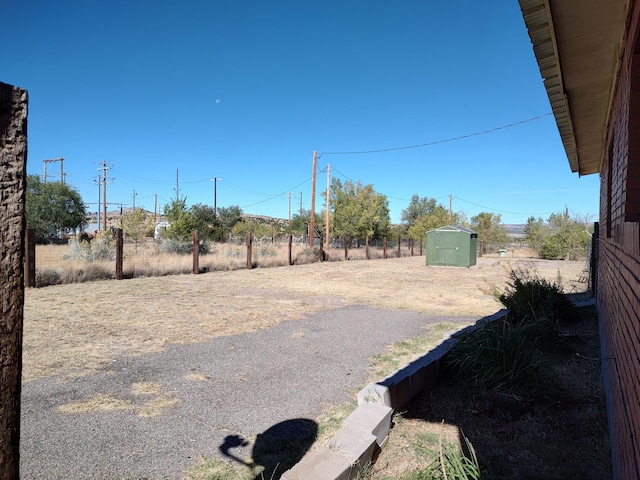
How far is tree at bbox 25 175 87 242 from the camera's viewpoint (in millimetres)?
38156

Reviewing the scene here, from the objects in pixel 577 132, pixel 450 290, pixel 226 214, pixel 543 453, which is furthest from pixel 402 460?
pixel 226 214

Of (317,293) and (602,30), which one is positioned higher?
(602,30)

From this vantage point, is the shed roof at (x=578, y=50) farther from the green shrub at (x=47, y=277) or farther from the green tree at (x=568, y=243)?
the green tree at (x=568, y=243)

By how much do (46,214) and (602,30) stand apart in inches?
1843

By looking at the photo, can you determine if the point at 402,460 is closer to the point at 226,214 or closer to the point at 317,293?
the point at 317,293

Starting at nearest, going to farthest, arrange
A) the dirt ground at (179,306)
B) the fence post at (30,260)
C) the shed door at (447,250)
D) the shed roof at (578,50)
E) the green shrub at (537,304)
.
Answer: the shed roof at (578,50) < the dirt ground at (179,306) < the green shrub at (537,304) < the fence post at (30,260) < the shed door at (447,250)

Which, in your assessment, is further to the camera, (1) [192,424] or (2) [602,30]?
(1) [192,424]

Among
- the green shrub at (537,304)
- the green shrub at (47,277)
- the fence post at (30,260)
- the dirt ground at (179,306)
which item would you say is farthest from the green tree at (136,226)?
the green shrub at (537,304)

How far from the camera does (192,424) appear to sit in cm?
322

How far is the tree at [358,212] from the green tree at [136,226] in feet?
53.3

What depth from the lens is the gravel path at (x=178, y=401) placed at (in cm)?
270

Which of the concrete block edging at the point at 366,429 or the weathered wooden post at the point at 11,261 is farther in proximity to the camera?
the concrete block edging at the point at 366,429

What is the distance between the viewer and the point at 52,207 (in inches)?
1576

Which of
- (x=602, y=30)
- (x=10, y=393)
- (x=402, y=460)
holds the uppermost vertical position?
(x=602, y=30)
